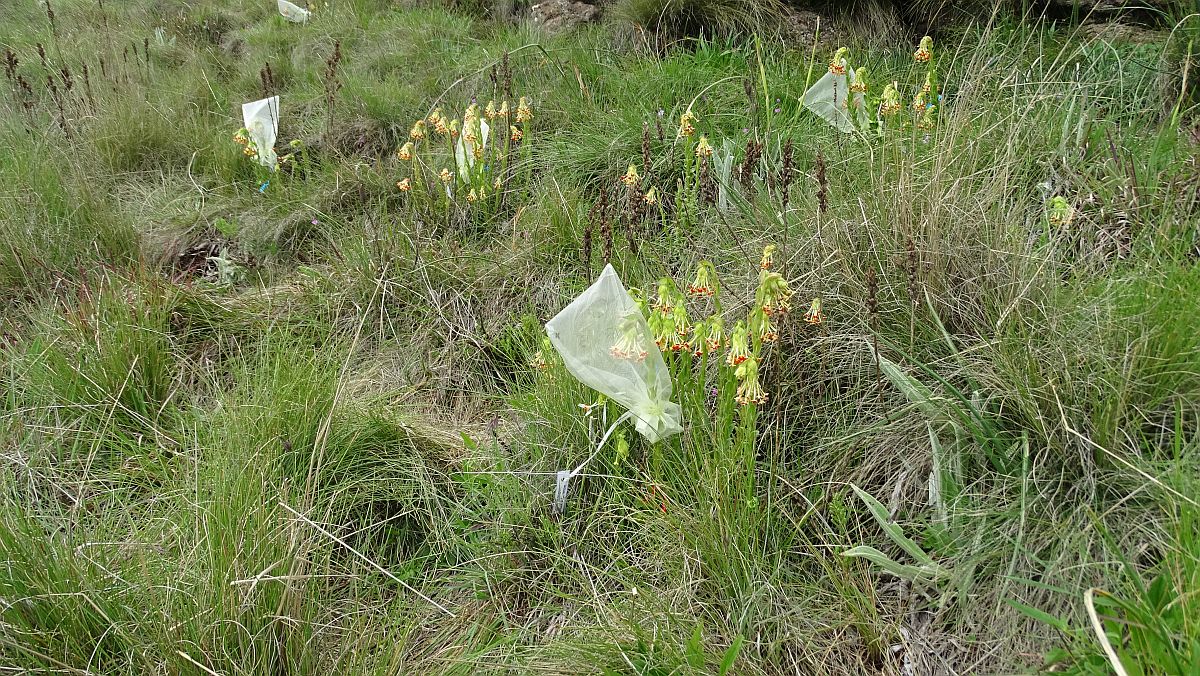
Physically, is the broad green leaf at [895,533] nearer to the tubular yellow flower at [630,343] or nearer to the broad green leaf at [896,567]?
the broad green leaf at [896,567]

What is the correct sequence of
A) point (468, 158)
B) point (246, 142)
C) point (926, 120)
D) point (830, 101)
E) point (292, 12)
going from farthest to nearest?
point (292, 12), point (246, 142), point (468, 158), point (830, 101), point (926, 120)

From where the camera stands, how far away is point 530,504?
1754 mm

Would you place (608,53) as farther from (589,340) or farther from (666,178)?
(589,340)

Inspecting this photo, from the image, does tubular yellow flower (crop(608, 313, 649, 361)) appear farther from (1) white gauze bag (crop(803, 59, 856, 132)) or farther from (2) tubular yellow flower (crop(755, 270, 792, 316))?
(1) white gauze bag (crop(803, 59, 856, 132))

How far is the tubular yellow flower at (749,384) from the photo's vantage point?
142cm

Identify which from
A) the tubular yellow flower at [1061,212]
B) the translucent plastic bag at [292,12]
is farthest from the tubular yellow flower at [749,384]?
the translucent plastic bag at [292,12]

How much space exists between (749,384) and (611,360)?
0.29 meters

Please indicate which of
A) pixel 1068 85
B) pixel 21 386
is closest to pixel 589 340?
pixel 21 386

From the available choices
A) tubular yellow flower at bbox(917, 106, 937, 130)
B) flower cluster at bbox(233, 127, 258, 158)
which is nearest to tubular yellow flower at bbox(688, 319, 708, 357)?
tubular yellow flower at bbox(917, 106, 937, 130)

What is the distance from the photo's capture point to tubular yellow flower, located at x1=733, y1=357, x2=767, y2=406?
142cm

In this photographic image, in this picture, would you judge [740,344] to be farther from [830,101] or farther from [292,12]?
[292,12]

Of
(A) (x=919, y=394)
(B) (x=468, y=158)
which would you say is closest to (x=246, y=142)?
(B) (x=468, y=158)

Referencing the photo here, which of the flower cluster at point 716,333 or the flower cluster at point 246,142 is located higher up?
the flower cluster at point 716,333

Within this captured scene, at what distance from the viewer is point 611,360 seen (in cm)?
160
